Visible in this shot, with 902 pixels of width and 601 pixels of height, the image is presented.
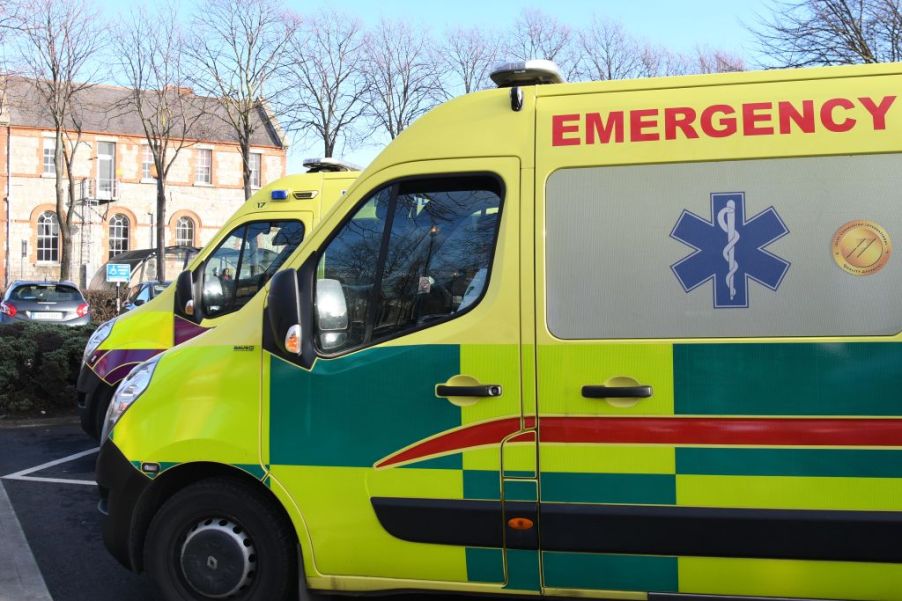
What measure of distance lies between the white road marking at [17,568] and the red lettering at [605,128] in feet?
11.8

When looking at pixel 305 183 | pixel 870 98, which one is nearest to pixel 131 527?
pixel 870 98

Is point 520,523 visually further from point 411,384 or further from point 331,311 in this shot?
point 331,311

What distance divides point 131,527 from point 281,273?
1434 mm

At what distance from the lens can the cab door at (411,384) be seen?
338cm

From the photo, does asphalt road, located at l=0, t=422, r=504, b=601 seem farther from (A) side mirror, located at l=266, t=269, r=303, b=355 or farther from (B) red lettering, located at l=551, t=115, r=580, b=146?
(B) red lettering, located at l=551, t=115, r=580, b=146

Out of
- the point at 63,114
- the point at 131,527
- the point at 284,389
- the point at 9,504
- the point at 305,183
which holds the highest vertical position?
the point at 63,114

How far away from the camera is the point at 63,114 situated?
3119 cm

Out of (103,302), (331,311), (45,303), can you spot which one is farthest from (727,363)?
(103,302)

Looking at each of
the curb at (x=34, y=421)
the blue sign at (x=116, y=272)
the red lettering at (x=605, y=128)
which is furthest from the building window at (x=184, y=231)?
the red lettering at (x=605, y=128)

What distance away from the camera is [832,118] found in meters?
3.23

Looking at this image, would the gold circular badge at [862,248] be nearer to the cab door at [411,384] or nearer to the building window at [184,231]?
the cab door at [411,384]

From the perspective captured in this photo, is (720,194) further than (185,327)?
No

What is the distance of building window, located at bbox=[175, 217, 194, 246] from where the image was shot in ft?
152

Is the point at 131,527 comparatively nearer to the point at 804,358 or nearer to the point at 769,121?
the point at 804,358
